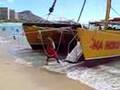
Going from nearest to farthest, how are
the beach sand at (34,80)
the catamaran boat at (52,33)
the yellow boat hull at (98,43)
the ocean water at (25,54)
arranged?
the beach sand at (34,80) → the yellow boat hull at (98,43) → the ocean water at (25,54) → the catamaran boat at (52,33)

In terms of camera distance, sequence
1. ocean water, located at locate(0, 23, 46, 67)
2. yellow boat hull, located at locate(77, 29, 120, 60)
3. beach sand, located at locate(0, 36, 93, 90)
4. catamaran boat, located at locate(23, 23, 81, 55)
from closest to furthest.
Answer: beach sand, located at locate(0, 36, 93, 90) → yellow boat hull, located at locate(77, 29, 120, 60) → ocean water, located at locate(0, 23, 46, 67) → catamaran boat, located at locate(23, 23, 81, 55)

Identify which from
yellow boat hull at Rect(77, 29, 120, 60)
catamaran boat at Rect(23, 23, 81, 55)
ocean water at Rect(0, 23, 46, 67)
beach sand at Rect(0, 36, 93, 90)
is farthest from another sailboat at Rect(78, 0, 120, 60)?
ocean water at Rect(0, 23, 46, 67)

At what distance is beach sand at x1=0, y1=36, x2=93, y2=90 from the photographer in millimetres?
7312

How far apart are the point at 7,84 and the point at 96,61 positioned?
199 inches

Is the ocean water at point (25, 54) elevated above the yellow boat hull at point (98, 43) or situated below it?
below

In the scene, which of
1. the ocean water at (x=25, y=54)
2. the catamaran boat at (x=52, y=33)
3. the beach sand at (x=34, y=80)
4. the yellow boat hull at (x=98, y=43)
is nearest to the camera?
the beach sand at (x=34, y=80)

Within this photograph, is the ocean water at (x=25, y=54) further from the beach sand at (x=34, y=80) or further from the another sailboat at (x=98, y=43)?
the another sailboat at (x=98, y=43)

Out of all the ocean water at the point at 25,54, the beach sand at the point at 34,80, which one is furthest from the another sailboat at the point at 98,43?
the ocean water at the point at 25,54

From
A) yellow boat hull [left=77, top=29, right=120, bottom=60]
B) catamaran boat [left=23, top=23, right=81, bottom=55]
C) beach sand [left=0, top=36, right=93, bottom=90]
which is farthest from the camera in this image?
catamaran boat [left=23, top=23, right=81, bottom=55]

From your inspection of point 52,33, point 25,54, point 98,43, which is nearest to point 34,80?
point 98,43

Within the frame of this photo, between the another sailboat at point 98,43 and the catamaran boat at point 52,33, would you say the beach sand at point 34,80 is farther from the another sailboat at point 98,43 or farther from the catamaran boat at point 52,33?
the catamaran boat at point 52,33

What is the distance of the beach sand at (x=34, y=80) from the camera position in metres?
7.31

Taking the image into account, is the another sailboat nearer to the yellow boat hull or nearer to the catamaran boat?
the yellow boat hull

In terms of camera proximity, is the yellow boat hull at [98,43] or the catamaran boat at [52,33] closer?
the yellow boat hull at [98,43]
